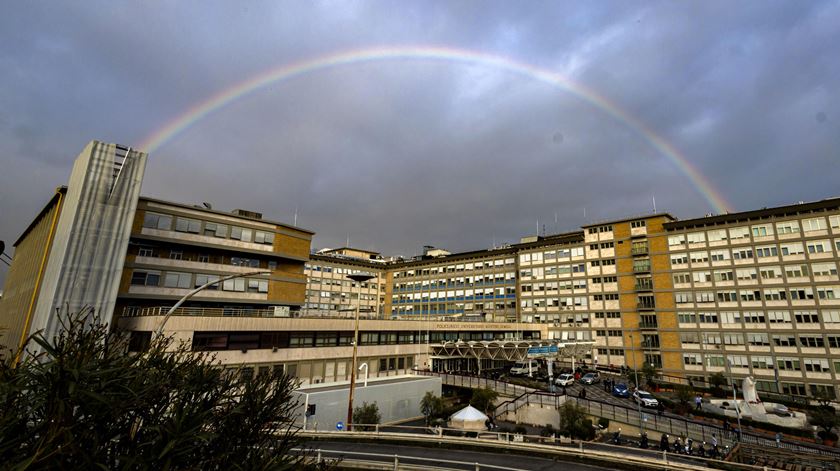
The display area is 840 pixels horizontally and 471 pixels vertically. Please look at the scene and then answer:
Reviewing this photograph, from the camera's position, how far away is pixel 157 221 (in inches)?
1624

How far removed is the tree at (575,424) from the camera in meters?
32.2

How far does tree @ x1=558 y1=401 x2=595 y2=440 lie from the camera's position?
32156 mm

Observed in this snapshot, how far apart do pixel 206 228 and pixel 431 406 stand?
99.5ft

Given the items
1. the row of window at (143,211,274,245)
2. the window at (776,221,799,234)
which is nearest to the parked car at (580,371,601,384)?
the window at (776,221,799,234)

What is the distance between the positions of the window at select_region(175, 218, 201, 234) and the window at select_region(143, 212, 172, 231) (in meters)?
0.78

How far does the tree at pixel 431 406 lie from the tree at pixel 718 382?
42522 millimetres

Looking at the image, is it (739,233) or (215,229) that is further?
(739,233)

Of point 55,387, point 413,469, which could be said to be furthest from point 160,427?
point 413,469

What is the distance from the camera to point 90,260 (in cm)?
3306

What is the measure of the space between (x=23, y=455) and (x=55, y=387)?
4.28 ft

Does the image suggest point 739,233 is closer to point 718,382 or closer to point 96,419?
point 718,382

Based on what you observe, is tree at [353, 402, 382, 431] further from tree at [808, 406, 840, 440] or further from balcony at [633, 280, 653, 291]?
balcony at [633, 280, 653, 291]

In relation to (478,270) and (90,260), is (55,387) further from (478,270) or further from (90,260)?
(478,270)

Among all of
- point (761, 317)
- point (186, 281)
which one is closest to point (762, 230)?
point (761, 317)
